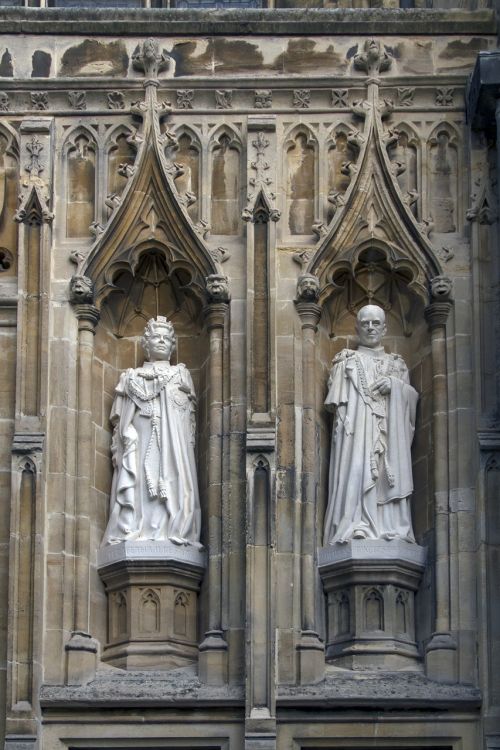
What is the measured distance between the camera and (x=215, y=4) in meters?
30.2

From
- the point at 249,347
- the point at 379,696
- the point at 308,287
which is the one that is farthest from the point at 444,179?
the point at 379,696

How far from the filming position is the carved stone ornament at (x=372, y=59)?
94.0ft

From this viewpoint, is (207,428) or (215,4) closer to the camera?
(207,428)

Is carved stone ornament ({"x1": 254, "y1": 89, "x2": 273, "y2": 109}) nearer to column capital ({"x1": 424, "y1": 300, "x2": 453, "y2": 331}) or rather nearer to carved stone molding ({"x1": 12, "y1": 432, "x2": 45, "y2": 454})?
column capital ({"x1": 424, "y1": 300, "x2": 453, "y2": 331})

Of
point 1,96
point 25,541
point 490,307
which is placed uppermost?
point 1,96

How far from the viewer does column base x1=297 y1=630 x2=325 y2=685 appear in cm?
2688

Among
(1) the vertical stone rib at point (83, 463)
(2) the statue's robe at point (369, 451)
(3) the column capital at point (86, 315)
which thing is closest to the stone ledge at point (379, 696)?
(2) the statue's robe at point (369, 451)

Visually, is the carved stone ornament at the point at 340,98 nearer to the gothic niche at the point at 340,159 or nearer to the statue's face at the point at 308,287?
the gothic niche at the point at 340,159

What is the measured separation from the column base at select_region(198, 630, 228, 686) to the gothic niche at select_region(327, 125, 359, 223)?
13.3 ft

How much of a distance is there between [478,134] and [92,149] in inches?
136

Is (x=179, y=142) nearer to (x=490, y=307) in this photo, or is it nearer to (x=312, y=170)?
(x=312, y=170)

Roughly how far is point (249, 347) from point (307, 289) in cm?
74

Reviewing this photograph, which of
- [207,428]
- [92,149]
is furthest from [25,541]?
[92,149]

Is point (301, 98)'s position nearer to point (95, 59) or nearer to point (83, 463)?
point (95, 59)
